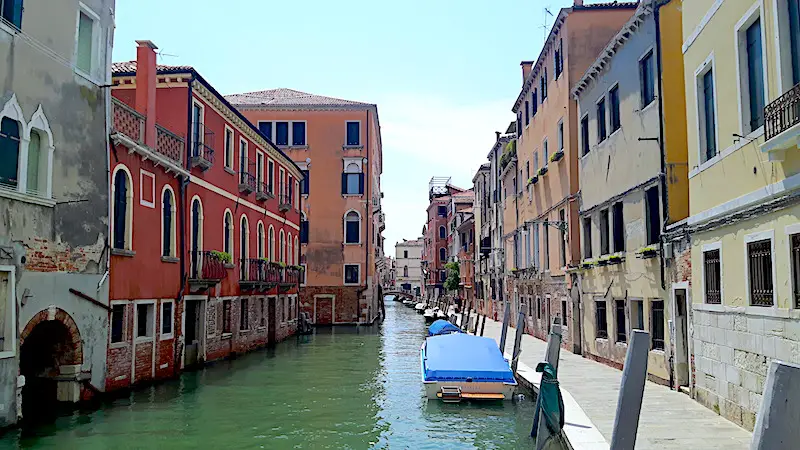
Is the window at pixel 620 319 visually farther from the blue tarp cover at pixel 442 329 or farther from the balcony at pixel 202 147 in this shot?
the balcony at pixel 202 147

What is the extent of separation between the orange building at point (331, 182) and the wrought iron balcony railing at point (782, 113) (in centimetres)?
2853

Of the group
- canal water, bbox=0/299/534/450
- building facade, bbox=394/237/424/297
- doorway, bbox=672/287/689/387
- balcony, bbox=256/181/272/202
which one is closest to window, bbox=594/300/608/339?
canal water, bbox=0/299/534/450

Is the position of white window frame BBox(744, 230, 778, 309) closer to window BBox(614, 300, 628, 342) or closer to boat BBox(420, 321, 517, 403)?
boat BBox(420, 321, 517, 403)

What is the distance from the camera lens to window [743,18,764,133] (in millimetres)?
7160

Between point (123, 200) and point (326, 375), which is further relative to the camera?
point (326, 375)

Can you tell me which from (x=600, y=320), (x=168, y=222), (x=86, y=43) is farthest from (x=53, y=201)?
(x=600, y=320)

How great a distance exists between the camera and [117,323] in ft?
41.3

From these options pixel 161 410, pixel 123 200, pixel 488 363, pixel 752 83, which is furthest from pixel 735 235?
pixel 123 200

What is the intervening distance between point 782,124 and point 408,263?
10155cm

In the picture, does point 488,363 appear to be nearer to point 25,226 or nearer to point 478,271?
point 25,226

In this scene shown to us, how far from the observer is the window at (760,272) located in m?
7.12

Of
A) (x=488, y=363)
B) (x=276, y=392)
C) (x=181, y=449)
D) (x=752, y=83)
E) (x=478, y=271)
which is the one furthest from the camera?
(x=478, y=271)

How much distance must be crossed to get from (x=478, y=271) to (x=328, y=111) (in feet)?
38.9

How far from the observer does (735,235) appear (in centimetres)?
781
